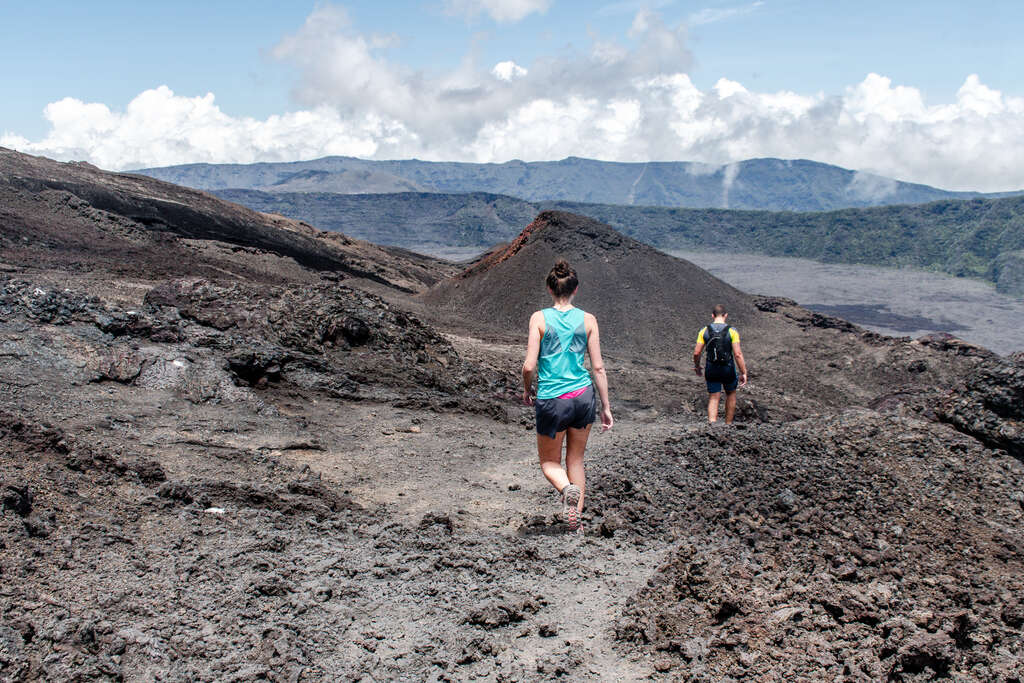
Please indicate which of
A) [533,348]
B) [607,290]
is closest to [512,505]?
[533,348]

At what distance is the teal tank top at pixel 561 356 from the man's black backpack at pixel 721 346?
12.3 ft

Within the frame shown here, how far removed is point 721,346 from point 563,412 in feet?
12.7

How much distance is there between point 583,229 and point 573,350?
58.5 ft

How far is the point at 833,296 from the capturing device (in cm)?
4256

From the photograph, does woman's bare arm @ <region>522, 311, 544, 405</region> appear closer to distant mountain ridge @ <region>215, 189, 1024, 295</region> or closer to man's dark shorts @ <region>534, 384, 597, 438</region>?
man's dark shorts @ <region>534, 384, 597, 438</region>

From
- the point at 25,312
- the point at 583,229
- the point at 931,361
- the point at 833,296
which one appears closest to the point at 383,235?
the point at 833,296

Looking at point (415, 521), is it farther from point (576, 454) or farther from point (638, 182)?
point (638, 182)

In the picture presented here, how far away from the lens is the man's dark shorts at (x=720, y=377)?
25.3 ft

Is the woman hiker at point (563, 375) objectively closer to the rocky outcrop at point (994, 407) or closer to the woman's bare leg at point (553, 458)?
the woman's bare leg at point (553, 458)

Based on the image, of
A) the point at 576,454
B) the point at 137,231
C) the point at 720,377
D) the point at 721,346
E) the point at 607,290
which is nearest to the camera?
the point at 576,454

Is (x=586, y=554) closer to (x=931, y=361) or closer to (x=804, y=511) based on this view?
(x=804, y=511)

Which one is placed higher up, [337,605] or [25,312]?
[25,312]

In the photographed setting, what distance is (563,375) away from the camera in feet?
13.9

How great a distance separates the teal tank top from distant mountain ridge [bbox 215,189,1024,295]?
48363mm
